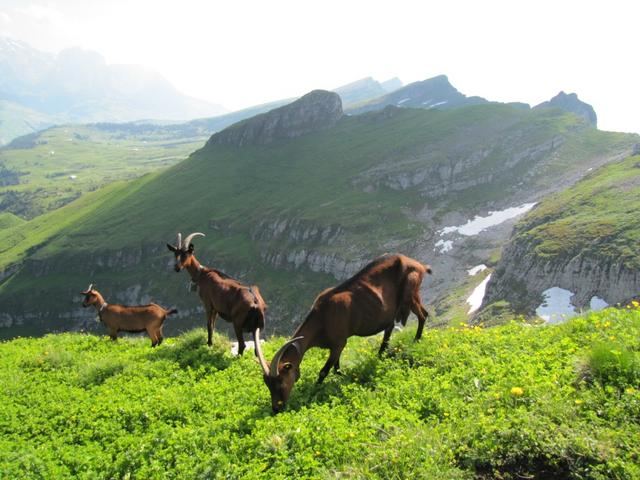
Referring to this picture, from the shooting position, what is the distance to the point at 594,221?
4779 inches

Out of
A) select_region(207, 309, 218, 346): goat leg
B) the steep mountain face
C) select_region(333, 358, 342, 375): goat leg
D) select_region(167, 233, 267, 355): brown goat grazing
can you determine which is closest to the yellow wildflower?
select_region(333, 358, 342, 375): goat leg

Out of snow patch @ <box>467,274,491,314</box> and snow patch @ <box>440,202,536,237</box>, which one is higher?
snow patch @ <box>440,202,536,237</box>

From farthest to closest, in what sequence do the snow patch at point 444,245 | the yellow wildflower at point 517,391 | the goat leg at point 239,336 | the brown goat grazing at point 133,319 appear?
the snow patch at point 444,245
the brown goat grazing at point 133,319
the goat leg at point 239,336
the yellow wildflower at point 517,391

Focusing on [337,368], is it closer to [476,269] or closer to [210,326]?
[210,326]

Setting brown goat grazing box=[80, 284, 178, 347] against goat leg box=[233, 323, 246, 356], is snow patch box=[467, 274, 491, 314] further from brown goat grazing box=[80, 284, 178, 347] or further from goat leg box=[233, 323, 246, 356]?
goat leg box=[233, 323, 246, 356]

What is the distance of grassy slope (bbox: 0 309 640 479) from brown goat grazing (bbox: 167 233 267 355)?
1312mm

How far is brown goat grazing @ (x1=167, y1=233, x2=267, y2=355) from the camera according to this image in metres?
14.1

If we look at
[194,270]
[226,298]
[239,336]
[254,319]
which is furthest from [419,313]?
[194,270]

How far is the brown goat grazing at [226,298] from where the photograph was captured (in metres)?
14.1

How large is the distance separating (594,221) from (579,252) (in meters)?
16.7

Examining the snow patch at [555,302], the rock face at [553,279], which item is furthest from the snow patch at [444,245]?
the snow patch at [555,302]

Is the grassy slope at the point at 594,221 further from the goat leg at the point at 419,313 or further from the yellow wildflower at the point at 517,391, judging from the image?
the yellow wildflower at the point at 517,391

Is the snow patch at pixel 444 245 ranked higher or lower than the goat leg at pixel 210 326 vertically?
lower

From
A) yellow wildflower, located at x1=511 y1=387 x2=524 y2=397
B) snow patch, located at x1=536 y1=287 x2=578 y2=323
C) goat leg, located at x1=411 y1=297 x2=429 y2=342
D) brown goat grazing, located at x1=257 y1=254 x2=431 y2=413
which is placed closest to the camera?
yellow wildflower, located at x1=511 y1=387 x2=524 y2=397
